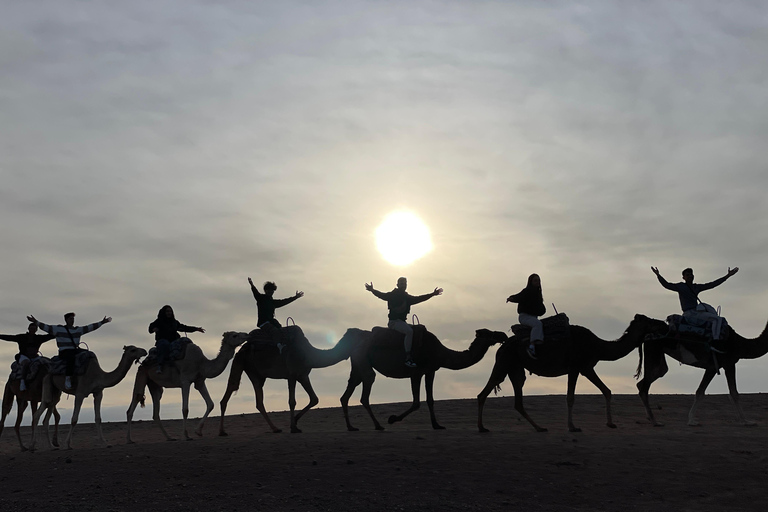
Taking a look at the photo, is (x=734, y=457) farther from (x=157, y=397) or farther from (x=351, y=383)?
(x=157, y=397)

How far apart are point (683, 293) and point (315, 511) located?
13.8 meters

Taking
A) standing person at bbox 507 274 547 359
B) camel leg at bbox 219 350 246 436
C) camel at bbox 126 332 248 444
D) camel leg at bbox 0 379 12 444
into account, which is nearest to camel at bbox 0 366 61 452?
camel leg at bbox 0 379 12 444

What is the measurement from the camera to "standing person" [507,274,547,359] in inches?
844

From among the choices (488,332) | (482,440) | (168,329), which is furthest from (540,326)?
(168,329)

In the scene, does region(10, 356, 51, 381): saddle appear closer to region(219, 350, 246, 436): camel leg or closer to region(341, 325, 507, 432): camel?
region(219, 350, 246, 436): camel leg

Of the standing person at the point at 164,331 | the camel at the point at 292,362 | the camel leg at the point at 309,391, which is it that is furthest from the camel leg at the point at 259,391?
the standing person at the point at 164,331

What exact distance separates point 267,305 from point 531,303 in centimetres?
739

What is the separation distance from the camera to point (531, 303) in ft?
70.8

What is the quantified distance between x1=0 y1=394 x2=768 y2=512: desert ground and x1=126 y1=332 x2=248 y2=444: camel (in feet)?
6.11

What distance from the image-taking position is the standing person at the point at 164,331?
22.8m

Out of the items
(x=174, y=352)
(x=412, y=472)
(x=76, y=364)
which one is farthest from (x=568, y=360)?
(x=76, y=364)

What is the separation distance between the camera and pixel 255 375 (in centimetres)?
2378

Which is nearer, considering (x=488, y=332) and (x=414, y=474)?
(x=414, y=474)

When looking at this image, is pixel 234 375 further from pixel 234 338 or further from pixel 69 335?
pixel 69 335
